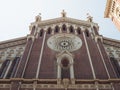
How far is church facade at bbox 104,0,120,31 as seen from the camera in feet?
109

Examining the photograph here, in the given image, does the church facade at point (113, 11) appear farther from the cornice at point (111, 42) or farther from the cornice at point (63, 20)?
the cornice at point (63, 20)

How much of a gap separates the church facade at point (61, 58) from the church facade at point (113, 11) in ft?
9.06

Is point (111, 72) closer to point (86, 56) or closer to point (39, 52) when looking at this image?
point (86, 56)

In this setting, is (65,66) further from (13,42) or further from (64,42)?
(13,42)

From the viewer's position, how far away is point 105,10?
36688 millimetres

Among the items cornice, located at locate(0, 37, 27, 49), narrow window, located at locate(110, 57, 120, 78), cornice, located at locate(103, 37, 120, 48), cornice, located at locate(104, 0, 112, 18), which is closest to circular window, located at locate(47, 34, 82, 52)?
cornice, located at locate(0, 37, 27, 49)

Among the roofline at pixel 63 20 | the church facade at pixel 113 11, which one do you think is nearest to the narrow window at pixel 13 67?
the roofline at pixel 63 20

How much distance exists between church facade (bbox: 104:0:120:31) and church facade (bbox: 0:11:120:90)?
2763 millimetres

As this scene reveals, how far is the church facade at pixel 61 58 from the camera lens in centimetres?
2162

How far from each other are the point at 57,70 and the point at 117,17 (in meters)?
13.6

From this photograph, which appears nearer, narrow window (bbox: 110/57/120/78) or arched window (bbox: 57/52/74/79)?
arched window (bbox: 57/52/74/79)

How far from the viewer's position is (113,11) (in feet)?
115

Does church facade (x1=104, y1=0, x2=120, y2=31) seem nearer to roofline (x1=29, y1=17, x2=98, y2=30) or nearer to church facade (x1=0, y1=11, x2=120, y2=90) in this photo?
church facade (x1=0, y1=11, x2=120, y2=90)

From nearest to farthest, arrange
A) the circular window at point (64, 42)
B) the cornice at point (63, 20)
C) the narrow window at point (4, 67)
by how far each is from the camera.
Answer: the narrow window at point (4, 67), the circular window at point (64, 42), the cornice at point (63, 20)
